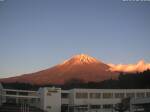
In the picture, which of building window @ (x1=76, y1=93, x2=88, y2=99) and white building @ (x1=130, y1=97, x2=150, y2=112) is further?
building window @ (x1=76, y1=93, x2=88, y2=99)

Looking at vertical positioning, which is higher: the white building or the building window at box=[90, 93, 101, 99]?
the building window at box=[90, 93, 101, 99]

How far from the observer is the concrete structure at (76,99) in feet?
210

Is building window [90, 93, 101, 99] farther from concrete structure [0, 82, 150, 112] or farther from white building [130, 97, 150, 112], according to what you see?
white building [130, 97, 150, 112]

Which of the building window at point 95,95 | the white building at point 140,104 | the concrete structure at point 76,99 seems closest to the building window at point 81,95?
the concrete structure at point 76,99

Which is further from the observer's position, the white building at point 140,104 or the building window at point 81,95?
the building window at point 81,95

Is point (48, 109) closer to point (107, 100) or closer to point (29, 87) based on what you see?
point (107, 100)

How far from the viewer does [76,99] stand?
218 feet

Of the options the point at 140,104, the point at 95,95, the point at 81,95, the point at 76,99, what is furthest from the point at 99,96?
the point at 140,104

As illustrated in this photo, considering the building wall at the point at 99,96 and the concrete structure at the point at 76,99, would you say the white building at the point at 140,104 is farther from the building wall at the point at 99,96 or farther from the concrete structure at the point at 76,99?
the building wall at the point at 99,96

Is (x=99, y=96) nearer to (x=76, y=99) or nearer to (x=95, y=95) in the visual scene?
(x=95, y=95)

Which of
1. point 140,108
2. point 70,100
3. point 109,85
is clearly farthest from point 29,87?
point 140,108

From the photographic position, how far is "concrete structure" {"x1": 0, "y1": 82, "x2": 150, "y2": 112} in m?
64.0

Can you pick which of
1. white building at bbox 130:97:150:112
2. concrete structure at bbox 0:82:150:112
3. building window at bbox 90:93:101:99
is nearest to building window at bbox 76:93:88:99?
concrete structure at bbox 0:82:150:112

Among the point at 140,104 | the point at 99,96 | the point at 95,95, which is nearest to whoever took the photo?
the point at 140,104
